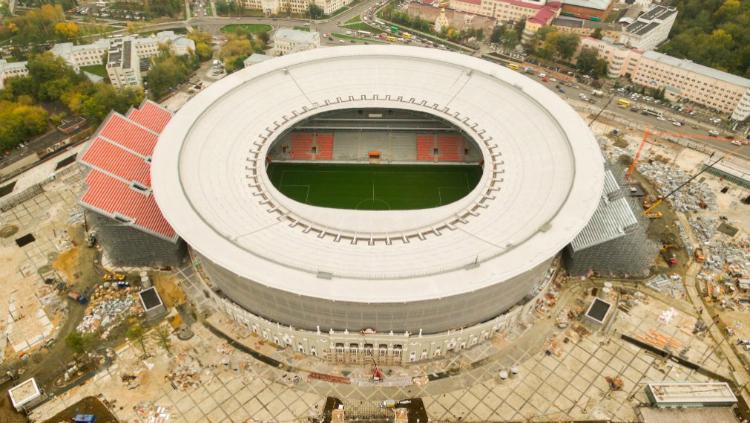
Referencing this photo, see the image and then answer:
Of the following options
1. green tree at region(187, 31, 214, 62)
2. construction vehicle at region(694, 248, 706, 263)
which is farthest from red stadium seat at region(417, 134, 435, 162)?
green tree at region(187, 31, 214, 62)

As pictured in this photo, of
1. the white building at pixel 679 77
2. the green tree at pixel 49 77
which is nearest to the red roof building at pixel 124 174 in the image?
the green tree at pixel 49 77

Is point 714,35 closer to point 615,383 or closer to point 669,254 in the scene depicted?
point 669,254

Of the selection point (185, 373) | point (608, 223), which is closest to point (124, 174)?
point (185, 373)

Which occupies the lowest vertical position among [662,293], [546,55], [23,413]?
[23,413]

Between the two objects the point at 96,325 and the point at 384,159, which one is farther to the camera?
the point at 384,159

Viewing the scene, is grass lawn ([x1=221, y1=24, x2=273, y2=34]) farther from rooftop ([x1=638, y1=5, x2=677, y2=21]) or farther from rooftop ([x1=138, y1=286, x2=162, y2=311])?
rooftop ([x1=638, y1=5, x2=677, y2=21])

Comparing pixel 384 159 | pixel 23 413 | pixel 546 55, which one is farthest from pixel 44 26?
pixel 546 55

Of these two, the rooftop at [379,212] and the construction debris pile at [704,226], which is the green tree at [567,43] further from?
the construction debris pile at [704,226]

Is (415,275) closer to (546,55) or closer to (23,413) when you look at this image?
(23,413)
